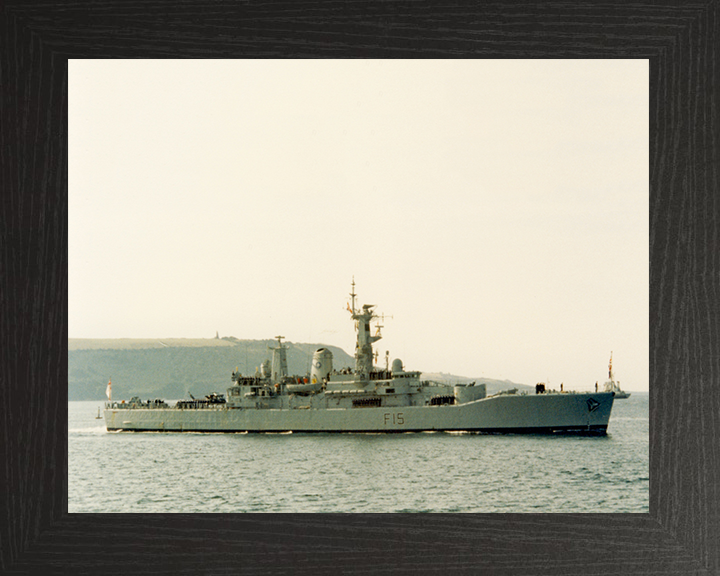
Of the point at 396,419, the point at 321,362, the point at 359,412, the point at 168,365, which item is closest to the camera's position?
the point at 168,365

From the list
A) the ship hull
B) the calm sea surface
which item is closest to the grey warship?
the ship hull

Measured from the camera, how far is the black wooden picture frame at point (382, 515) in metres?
4.31

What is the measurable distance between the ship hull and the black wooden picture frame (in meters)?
7.08

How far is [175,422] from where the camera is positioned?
14000 mm

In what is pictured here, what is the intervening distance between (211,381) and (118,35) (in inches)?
144

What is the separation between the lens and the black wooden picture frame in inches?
170

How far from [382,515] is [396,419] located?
30.2 feet

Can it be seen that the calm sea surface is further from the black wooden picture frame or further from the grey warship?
the grey warship

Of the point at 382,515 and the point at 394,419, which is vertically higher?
the point at 382,515

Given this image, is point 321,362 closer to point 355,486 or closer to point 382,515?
point 355,486

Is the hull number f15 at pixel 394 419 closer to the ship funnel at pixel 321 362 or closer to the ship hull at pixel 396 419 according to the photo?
the ship hull at pixel 396 419

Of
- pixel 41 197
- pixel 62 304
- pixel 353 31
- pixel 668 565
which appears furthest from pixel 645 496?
pixel 41 197

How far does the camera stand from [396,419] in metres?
13.5

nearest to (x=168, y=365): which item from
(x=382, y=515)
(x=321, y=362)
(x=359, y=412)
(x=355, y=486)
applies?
(x=321, y=362)
